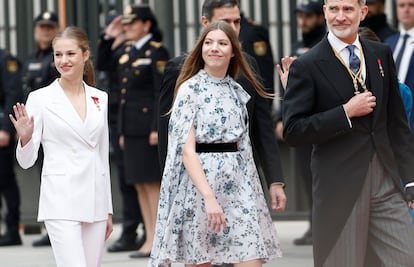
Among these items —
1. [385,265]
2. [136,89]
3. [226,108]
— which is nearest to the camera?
[385,265]

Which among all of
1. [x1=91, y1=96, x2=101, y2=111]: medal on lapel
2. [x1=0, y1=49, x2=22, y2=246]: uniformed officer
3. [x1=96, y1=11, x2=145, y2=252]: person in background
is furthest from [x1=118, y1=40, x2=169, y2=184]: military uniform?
[x1=91, y1=96, x2=101, y2=111]: medal on lapel

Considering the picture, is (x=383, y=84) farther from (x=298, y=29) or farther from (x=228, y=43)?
(x=298, y=29)

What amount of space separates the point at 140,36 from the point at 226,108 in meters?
3.98

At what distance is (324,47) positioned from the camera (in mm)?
6508

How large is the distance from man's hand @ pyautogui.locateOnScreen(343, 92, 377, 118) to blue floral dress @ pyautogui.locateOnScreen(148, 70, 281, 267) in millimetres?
762

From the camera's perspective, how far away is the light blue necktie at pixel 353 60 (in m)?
6.46

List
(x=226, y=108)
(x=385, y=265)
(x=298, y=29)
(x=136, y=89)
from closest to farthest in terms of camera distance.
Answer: (x=385, y=265)
(x=226, y=108)
(x=136, y=89)
(x=298, y=29)

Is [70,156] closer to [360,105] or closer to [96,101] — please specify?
[96,101]

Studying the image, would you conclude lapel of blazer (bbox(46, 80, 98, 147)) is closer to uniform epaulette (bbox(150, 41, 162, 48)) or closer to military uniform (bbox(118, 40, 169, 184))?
military uniform (bbox(118, 40, 169, 184))

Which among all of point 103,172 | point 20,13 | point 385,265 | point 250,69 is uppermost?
point 20,13

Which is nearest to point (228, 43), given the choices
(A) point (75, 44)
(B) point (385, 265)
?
(A) point (75, 44)

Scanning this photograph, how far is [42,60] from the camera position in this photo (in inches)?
451

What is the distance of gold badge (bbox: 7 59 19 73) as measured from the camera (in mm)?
11312

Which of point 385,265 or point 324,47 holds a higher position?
point 324,47
